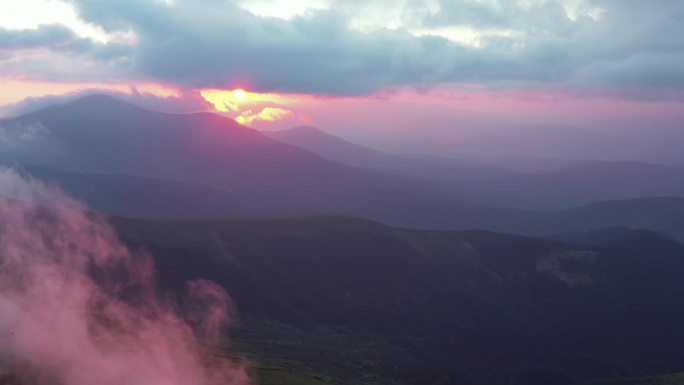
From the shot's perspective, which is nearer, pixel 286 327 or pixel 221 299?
pixel 286 327

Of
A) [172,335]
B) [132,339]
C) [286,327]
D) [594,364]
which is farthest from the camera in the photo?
[594,364]

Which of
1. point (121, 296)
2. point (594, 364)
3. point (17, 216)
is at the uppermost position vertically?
point (17, 216)

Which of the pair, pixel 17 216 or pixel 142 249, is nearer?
pixel 17 216

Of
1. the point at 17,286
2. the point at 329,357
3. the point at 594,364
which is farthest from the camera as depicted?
the point at 594,364

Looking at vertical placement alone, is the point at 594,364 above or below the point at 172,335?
below

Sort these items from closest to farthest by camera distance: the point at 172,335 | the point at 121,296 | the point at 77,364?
the point at 77,364
the point at 172,335
the point at 121,296

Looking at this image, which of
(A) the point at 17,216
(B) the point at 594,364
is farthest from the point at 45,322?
(B) the point at 594,364

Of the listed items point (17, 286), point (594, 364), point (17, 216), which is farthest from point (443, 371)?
point (17, 216)

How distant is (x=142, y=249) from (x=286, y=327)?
1960 inches

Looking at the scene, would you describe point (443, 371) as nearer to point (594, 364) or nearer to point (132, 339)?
point (594, 364)

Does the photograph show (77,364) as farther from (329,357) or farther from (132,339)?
(329,357)

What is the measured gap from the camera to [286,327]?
17812 centimetres

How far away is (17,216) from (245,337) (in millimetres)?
74584

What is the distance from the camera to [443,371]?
154500 millimetres
